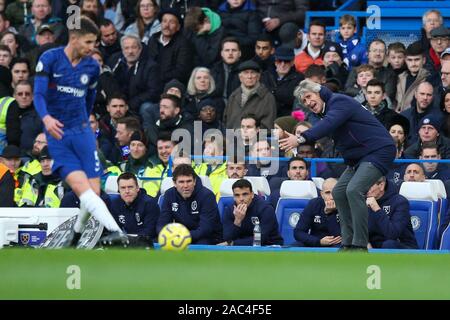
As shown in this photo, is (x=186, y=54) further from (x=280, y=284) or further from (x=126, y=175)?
(x=280, y=284)

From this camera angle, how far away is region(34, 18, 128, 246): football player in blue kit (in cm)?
1371

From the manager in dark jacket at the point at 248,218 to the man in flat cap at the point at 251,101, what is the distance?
2.88 meters

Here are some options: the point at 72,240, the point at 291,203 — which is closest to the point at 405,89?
the point at 291,203

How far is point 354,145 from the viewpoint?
15.0 meters

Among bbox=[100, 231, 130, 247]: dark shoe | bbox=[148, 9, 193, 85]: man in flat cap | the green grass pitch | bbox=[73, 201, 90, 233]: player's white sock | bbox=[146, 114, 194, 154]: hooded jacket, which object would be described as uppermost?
bbox=[148, 9, 193, 85]: man in flat cap

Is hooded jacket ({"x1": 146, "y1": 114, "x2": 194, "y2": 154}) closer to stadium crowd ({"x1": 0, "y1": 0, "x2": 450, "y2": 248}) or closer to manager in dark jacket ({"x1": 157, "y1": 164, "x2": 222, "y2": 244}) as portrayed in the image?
stadium crowd ({"x1": 0, "y1": 0, "x2": 450, "y2": 248})

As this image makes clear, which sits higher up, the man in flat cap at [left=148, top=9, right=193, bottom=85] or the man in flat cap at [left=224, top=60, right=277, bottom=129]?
the man in flat cap at [left=148, top=9, right=193, bottom=85]

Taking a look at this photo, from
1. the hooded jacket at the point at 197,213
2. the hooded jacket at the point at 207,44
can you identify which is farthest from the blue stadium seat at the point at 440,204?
the hooded jacket at the point at 207,44

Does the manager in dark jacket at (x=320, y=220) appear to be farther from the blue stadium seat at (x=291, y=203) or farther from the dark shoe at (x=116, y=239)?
the dark shoe at (x=116, y=239)

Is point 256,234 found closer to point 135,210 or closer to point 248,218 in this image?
point 248,218

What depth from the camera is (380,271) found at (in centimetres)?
1175

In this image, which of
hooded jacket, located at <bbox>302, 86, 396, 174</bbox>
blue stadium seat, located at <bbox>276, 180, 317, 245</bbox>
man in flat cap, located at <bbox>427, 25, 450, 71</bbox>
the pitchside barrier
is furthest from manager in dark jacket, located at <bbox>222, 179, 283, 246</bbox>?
man in flat cap, located at <bbox>427, 25, 450, 71</bbox>

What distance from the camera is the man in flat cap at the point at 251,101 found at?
19328 millimetres

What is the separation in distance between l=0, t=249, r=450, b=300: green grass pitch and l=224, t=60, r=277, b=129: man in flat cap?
24.1 feet
